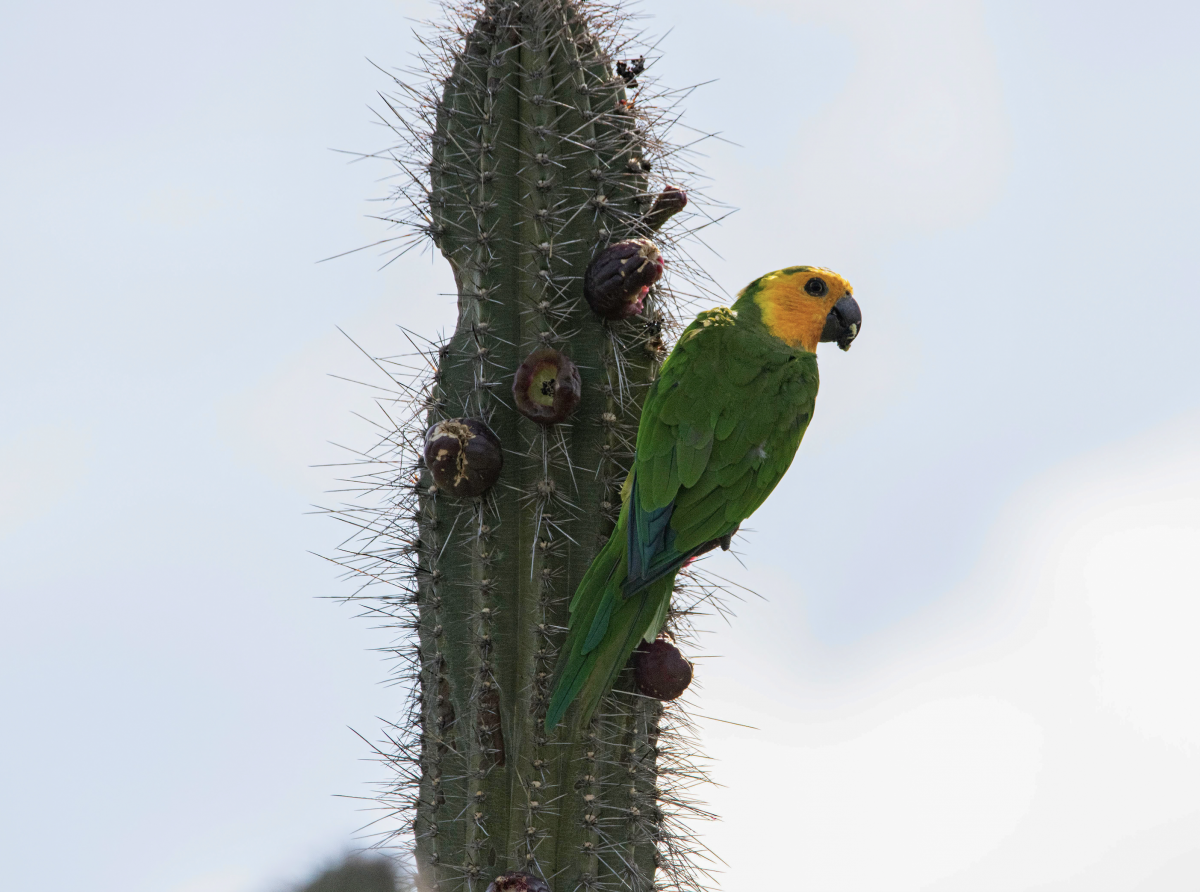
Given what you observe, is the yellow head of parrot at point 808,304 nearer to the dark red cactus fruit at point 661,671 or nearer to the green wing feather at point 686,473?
the green wing feather at point 686,473

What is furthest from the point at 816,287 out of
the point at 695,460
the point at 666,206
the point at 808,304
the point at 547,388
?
the point at 547,388

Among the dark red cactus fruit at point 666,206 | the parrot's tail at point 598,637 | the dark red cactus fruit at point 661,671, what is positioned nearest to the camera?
the parrot's tail at point 598,637

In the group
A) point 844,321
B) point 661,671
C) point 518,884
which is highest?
point 844,321

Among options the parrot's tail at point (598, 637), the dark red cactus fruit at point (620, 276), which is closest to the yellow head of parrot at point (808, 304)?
the dark red cactus fruit at point (620, 276)

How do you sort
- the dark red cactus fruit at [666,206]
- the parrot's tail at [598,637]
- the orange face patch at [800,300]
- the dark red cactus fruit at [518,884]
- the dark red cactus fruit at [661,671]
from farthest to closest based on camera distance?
the orange face patch at [800,300] < the dark red cactus fruit at [666,206] < the dark red cactus fruit at [661,671] < the parrot's tail at [598,637] < the dark red cactus fruit at [518,884]

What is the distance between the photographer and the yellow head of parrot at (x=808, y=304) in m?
2.80

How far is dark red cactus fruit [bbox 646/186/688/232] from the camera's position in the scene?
8.34 feet

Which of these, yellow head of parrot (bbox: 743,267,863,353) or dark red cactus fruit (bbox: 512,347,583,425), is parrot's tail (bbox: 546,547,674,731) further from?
yellow head of parrot (bbox: 743,267,863,353)

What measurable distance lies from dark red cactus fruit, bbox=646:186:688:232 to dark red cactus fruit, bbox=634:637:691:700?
104cm

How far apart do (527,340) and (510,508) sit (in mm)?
397

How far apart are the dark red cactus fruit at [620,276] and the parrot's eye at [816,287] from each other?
648 millimetres

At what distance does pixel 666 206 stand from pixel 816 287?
0.57 m

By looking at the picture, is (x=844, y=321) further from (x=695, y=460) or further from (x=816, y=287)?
(x=695, y=460)

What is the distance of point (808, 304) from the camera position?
2.84 meters
